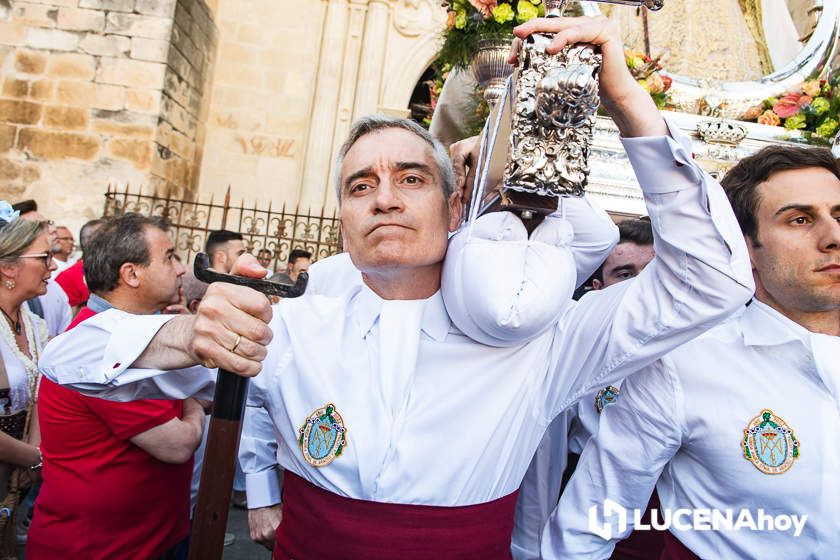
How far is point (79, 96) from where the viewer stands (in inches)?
320

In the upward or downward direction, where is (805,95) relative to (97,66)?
downward

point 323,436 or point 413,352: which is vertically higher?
point 413,352

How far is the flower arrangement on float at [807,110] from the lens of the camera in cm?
338

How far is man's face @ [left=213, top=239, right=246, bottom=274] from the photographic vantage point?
517cm

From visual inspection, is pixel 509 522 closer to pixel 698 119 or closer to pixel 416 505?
pixel 416 505

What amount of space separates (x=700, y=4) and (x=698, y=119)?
106cm

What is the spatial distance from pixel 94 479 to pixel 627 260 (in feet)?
7.80

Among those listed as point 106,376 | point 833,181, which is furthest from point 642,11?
point 106,376

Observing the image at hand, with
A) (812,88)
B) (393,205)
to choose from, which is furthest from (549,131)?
(812,88)

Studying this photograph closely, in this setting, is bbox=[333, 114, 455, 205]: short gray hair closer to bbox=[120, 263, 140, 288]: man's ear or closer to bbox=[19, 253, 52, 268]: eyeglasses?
bbox=[120, 263, 140, 288]: man's ear

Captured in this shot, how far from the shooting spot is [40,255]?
3.16m

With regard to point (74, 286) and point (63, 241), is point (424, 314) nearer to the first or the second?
point (74, 286)

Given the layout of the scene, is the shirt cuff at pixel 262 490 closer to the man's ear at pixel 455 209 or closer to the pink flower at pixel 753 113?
the man's ear at pixel 455 209

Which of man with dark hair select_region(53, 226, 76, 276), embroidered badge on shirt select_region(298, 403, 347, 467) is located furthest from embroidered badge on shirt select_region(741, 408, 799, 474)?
man with dark hair select_region(53, 226, 76, 276)
